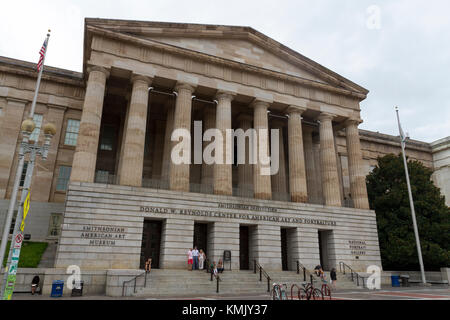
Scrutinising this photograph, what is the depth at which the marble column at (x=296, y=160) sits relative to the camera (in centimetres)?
2830

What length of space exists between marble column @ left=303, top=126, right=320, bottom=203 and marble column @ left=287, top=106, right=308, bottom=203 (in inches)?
163

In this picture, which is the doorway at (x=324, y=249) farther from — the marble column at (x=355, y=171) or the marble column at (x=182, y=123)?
the marble column at (x=182, y=123)

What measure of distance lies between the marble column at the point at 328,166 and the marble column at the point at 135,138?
16420 millimetres

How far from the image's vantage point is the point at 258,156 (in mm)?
27891

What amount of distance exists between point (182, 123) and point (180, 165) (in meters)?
3.41

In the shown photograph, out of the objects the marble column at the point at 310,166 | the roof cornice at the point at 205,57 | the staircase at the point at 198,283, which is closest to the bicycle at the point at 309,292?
the staircase at the point at 198,283

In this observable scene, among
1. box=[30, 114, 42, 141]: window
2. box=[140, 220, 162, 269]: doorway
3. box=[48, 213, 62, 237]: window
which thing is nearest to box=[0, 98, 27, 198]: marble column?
box=[30, 114, 42, 141]: window

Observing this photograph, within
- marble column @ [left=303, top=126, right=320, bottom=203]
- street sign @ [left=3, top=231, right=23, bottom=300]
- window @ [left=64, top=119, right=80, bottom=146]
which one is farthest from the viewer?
marble column @ [left=303, top=126, right=320, bottom=203]

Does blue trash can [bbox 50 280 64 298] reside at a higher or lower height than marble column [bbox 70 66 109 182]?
lower

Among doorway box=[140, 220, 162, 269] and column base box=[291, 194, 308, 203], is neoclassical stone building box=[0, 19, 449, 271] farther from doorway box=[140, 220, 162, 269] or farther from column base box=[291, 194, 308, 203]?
column base box=[291, 194, 308, 203]

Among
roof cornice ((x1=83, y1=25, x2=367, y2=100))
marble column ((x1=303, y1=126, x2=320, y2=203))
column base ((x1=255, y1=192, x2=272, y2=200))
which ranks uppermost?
roof cornice ((x1=83, y1=25, x2=367, y2=100))

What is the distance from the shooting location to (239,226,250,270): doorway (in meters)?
25.7

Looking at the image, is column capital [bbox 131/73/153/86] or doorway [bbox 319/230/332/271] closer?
column capital [bbox 131/73/153/86]
